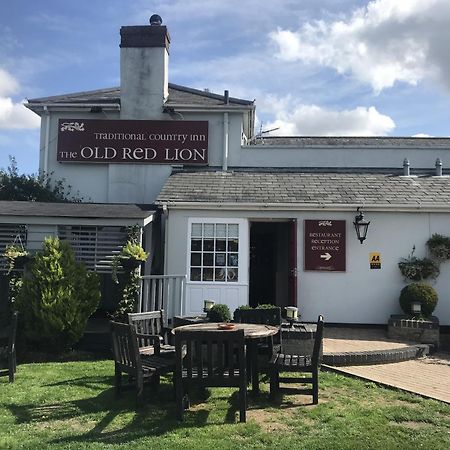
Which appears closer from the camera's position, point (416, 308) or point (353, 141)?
point (416, 308)

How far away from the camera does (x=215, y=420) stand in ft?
17.6

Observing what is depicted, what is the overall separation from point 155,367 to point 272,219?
6290 mm

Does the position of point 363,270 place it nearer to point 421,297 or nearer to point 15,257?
point 421,297

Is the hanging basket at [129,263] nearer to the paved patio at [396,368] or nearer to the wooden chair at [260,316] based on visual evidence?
the wooden chair at [260,316]

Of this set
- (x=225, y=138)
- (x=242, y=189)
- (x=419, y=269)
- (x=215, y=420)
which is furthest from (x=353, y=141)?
(x=215, y=420)

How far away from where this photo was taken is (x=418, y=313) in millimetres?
10219

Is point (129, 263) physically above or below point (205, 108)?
below

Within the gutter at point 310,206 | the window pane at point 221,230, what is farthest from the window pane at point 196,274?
the gutter at point 310,206

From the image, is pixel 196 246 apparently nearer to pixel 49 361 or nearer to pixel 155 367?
pixel 49 361

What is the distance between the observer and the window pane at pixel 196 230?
37.1 ft

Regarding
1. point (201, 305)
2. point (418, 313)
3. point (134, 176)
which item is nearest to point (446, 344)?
point (418, 313)

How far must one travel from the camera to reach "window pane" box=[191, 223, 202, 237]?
37.1ft

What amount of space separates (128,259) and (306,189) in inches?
204

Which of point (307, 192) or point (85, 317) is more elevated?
point (307, 192)
